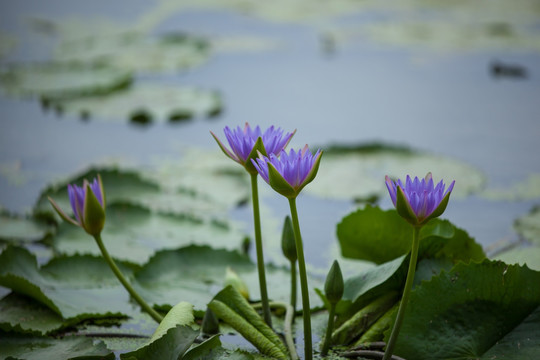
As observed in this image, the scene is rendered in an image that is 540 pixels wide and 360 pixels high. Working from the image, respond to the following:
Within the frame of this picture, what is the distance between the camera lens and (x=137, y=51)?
4.13 metres

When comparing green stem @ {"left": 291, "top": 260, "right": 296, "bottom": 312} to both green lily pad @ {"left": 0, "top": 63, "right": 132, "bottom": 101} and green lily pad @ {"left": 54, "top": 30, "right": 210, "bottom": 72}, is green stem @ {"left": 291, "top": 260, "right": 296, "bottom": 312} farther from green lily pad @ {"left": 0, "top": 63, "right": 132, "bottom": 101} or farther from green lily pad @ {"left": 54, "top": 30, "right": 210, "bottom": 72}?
green lily pad @ {"left": 54, "top": 30, "right": 210, "bottom": 72}

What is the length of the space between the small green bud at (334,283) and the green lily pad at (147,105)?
1982 mm

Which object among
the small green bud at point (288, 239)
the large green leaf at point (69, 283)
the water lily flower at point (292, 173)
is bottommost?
the large green leaf at point (69, 283)

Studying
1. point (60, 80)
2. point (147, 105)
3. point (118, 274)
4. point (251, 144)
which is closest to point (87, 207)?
point (118, 274)

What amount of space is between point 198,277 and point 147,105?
169 cm

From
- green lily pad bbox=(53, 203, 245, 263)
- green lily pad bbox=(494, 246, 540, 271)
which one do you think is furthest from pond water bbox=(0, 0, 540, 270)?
green lily pad bbox=(494, 246, 540, 271)

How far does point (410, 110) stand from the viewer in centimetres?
321

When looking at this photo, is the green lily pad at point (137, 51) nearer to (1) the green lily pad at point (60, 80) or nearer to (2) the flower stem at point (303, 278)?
(1) the green lily pad at point (60, 80)

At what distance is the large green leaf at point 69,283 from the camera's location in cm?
148

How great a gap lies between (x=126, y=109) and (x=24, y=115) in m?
0.47

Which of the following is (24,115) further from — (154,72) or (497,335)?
(497,335)

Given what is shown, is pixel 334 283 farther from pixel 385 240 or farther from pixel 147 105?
pixel 147 105

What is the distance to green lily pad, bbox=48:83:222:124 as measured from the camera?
10.3ft

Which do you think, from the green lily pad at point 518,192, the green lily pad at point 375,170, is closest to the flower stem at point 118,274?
the green lily pad at point 375,170
